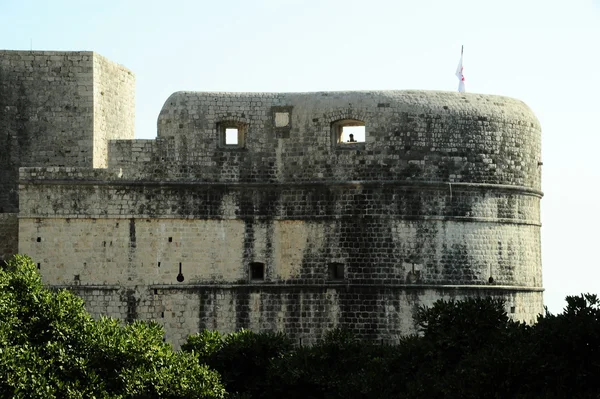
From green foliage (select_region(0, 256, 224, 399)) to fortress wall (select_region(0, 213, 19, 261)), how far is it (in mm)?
4346

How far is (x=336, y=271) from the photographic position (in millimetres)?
31859

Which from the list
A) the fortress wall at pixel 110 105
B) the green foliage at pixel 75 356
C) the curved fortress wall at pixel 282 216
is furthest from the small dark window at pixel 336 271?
the fortress wall at pixel 110 105

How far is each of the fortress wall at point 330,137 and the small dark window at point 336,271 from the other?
1897 mm

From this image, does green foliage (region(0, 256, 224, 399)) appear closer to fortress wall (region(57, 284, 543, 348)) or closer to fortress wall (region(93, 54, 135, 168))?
fortress wall (region(57, 284, 543, 348))

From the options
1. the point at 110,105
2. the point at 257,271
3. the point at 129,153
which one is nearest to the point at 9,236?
the point at 129,153

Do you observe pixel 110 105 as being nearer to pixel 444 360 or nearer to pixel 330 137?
pixel 330 137

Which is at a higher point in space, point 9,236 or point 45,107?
point 45,107

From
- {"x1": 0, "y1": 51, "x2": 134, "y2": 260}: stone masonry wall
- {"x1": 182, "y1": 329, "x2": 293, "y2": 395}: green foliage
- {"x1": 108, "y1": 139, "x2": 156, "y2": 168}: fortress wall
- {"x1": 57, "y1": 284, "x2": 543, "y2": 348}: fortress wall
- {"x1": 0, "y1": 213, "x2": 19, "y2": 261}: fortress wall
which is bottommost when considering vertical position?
{"x1": 182, "y1": 329, "x2": 293, "y2": 395}: green foliage

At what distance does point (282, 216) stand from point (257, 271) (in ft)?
4.38

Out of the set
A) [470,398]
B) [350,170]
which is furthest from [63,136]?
[470,398]

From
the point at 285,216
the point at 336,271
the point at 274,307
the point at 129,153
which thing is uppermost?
the point at 129,153

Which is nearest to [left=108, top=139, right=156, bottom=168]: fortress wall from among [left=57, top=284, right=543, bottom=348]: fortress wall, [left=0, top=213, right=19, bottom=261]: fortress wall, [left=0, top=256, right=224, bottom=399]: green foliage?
[left=0, top=213, right=19, bottom=261]: fortress wall

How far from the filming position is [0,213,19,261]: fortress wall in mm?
31969

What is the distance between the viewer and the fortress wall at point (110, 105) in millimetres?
33094
